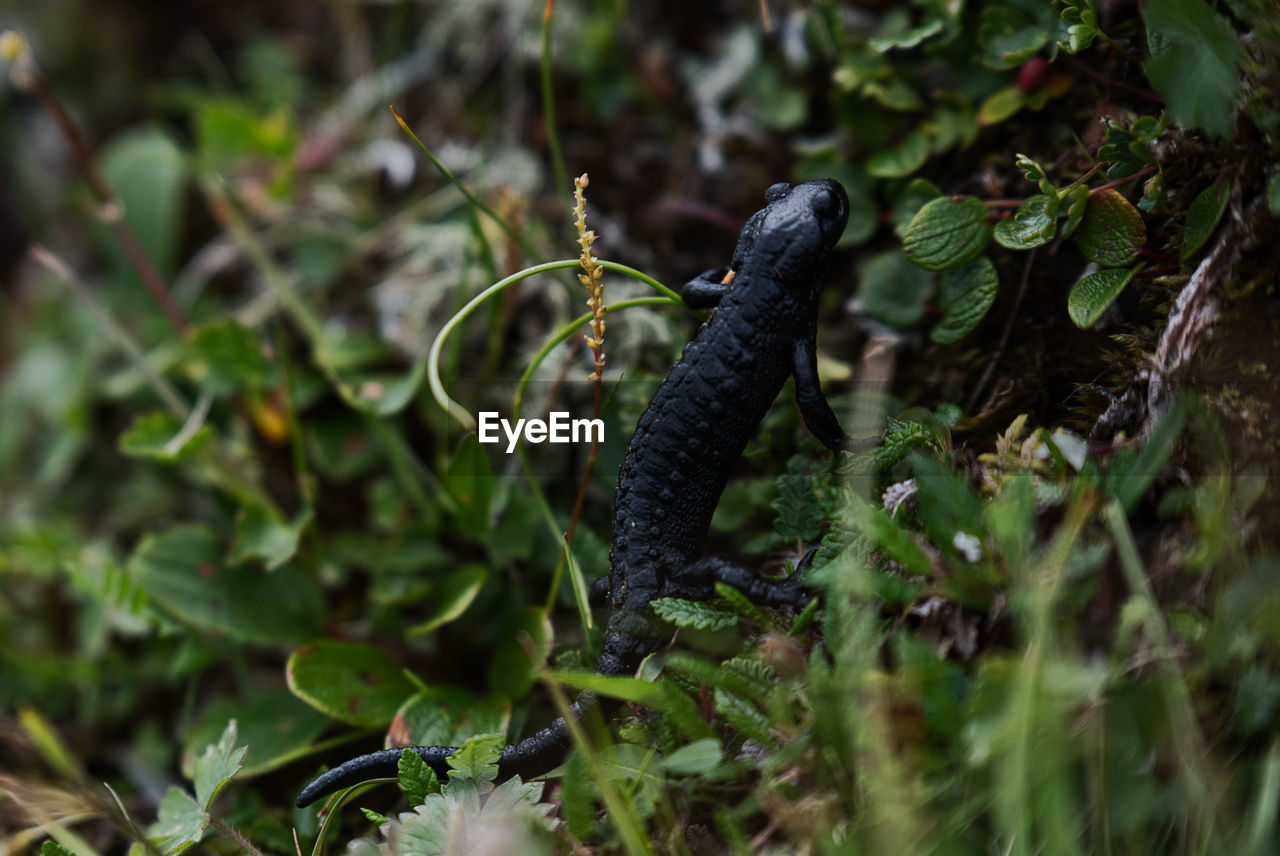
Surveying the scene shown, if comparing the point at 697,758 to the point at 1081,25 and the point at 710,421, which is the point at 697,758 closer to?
the point at 710,421

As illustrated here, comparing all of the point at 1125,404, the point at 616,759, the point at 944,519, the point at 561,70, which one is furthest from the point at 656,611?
the point at 561,70

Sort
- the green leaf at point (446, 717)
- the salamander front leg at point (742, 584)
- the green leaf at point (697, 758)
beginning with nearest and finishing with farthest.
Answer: the green leaf at point (697, 758)
the salamander front leg at point (742, 584)
the green leaf at point (446, 717)

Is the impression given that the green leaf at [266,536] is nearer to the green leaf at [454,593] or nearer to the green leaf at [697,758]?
the green leaf at [454,593]

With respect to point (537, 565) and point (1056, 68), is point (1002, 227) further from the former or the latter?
point (537, 565)

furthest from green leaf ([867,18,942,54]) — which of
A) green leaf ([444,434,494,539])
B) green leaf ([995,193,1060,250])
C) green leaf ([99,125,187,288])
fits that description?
green leaf ([99,125,187,288])

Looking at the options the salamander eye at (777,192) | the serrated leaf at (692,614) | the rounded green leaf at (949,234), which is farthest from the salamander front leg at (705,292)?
the serrated leaf at (692,614)
